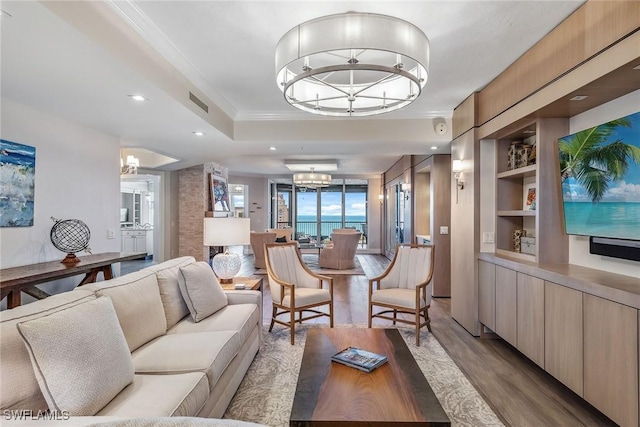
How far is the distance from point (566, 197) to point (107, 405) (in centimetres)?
342

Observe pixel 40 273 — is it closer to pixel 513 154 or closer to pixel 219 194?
pixel 513 154

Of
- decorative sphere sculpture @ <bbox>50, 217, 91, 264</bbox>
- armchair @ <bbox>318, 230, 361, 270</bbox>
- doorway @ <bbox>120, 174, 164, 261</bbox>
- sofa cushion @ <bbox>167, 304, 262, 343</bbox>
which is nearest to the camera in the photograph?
sofa cushion @ <bbox>167, 304, 262, 343</bbox>

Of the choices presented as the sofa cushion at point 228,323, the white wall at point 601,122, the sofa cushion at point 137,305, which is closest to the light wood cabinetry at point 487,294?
the white wall at point 601,122

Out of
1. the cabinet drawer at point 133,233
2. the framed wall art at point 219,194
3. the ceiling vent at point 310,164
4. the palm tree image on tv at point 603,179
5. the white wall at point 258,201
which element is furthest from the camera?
the white wall at point 258,201

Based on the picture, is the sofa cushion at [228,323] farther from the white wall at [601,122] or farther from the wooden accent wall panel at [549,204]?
the white wall at [601,122]

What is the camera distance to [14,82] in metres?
2.61

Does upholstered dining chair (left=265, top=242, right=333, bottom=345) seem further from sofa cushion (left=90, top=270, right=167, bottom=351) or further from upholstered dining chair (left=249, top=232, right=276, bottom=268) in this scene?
upholstered dining chair (left=249, top=232, right=276, bottom=268)

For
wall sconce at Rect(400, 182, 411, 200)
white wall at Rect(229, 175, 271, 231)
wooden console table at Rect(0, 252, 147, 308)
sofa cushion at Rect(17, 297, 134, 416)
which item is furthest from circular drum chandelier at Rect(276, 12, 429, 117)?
white wall at Rect(229, 175, 271, 231)

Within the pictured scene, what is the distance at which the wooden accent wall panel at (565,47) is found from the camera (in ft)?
6.50

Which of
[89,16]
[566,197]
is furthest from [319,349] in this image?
[89,16]

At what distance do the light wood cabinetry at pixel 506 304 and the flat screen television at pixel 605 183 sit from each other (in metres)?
0.72

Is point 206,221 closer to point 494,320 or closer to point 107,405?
point 107,405

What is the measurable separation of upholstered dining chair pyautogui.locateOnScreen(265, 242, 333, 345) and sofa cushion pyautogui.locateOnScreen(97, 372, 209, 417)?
182 centimetres

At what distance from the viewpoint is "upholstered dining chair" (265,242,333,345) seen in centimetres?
364
